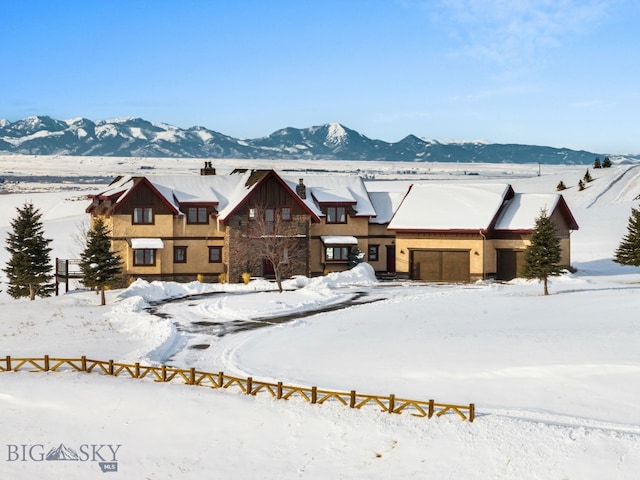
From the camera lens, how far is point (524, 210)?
5706cm

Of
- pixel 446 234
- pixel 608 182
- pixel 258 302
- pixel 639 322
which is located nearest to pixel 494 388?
pixel 639 322

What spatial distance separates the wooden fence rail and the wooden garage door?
1270 inches

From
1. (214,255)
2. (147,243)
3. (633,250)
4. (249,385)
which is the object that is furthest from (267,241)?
(249,385)

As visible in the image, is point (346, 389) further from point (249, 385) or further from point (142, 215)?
point (142, 215)

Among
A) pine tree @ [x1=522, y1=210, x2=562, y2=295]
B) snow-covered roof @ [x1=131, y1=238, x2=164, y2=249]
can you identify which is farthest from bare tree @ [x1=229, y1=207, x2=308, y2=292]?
pine tree @ [x1=522, y1=210, x2=562, y2=295]

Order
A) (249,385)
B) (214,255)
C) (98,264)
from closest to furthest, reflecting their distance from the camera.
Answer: (249,385)
(98,264)
(214,255)

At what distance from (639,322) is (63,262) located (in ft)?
135

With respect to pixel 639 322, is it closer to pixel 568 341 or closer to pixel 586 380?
pixel 568 341

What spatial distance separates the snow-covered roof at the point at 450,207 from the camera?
56.3 meters

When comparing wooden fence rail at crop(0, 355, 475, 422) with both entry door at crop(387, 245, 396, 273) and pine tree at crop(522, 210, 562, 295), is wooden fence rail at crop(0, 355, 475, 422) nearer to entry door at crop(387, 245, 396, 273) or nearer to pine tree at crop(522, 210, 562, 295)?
pine tree at crop(522, 210, 562, 295)

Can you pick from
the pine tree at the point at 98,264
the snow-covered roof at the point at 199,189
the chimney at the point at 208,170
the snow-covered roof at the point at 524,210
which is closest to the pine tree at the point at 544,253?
the snow-covered roof at the point at 524,210

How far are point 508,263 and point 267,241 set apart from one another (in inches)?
689

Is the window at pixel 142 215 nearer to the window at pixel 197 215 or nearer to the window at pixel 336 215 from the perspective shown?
the window at pixel 197 215

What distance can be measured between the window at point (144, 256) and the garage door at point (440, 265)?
19.1 meters
